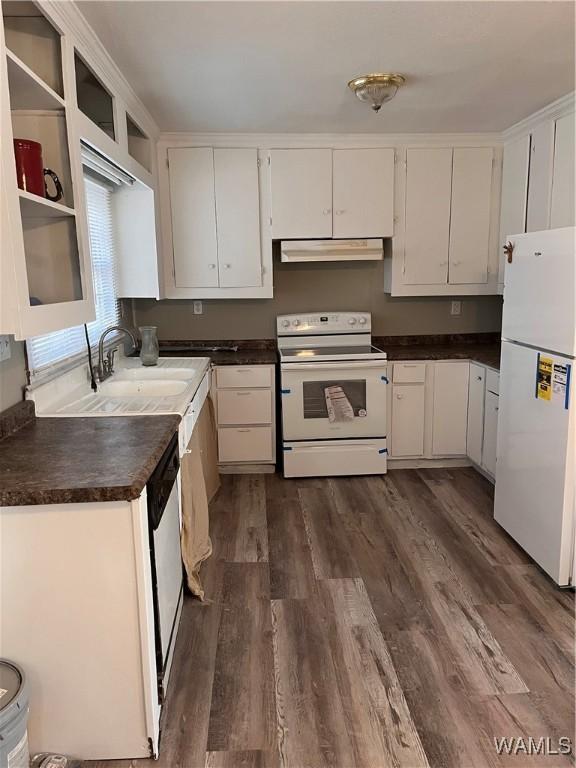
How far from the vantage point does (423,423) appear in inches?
155

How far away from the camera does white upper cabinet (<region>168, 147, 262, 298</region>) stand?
146 inches

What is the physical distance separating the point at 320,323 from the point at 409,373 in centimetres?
76

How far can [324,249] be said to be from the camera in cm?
379

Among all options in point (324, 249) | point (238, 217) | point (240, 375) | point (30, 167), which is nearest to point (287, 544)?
point (240, 375)

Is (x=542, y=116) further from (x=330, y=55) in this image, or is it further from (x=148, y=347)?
(x=148, y=347)

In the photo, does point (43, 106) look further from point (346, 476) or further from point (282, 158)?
point (346, 476)

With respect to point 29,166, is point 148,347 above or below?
below

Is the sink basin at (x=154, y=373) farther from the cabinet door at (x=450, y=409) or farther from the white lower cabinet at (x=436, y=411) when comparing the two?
the cabinet door at (x=450, y=409)

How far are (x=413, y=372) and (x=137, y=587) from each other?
2.75 m

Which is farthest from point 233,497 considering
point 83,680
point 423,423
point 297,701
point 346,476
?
point 83,680

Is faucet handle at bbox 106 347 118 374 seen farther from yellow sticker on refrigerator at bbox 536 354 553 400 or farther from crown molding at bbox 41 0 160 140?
yellow sticker on refrigerator at bbox 536 354 553 400

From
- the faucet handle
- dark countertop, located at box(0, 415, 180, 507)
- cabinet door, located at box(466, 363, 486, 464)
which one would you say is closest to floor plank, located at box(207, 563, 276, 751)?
dark countertop, located at box(0, 415, 180, 507)

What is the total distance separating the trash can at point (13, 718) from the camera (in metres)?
1.31

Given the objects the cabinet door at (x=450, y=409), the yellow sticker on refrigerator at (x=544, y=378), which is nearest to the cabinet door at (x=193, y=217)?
the cabinet door at (x=450, y=409)
